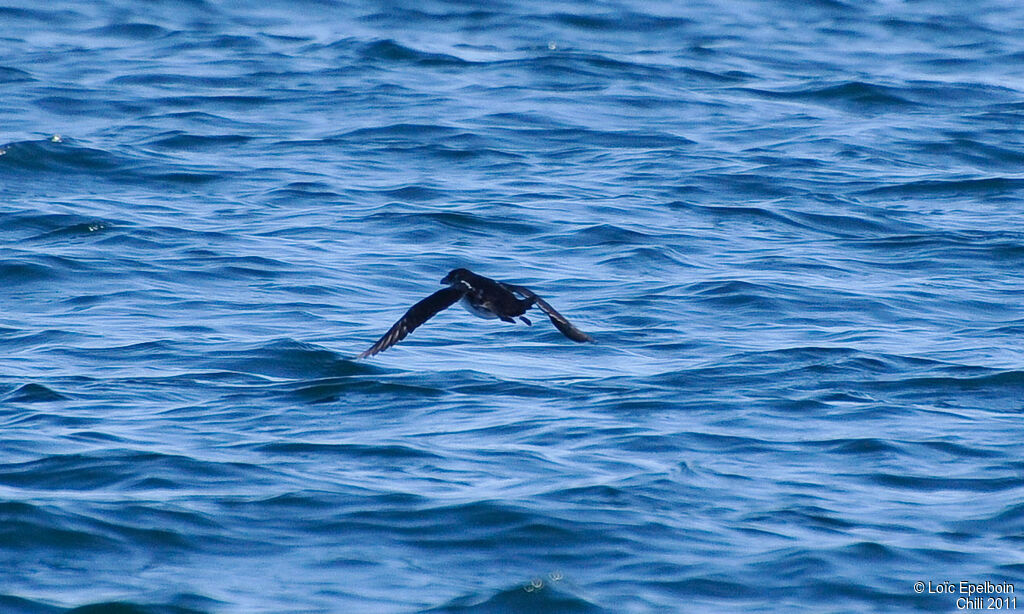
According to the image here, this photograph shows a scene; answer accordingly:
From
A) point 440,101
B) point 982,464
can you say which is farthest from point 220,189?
point 982,464

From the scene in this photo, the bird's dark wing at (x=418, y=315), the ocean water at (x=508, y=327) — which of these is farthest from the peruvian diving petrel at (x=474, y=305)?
the ocean water at (x=508, y=327)

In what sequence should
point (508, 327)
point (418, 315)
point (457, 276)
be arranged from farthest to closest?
point (508, 327) → point (457, 276) → point (418, 315)

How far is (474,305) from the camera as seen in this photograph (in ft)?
25.3

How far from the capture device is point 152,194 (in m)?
13.9

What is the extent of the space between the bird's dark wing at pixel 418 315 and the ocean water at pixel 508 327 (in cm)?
66

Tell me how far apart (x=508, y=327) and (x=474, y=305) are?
120 inches

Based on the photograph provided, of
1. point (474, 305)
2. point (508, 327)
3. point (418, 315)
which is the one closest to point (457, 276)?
point (474, 305)

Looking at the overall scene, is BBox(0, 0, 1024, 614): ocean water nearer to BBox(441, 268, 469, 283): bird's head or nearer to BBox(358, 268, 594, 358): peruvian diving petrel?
→ BBox(358, 268, 594, 358): peruvian diving petrel

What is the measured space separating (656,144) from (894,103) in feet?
11.0

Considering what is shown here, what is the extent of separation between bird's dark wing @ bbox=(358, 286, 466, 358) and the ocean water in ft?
2.17

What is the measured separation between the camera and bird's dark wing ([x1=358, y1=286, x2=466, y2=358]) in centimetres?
764

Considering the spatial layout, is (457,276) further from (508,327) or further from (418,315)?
(508,327)

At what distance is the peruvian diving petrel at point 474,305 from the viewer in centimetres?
758

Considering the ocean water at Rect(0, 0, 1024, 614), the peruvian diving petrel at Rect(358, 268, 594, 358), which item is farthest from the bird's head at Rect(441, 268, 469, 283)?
the ocean water at Rect(0, 0, 1024, 614)
